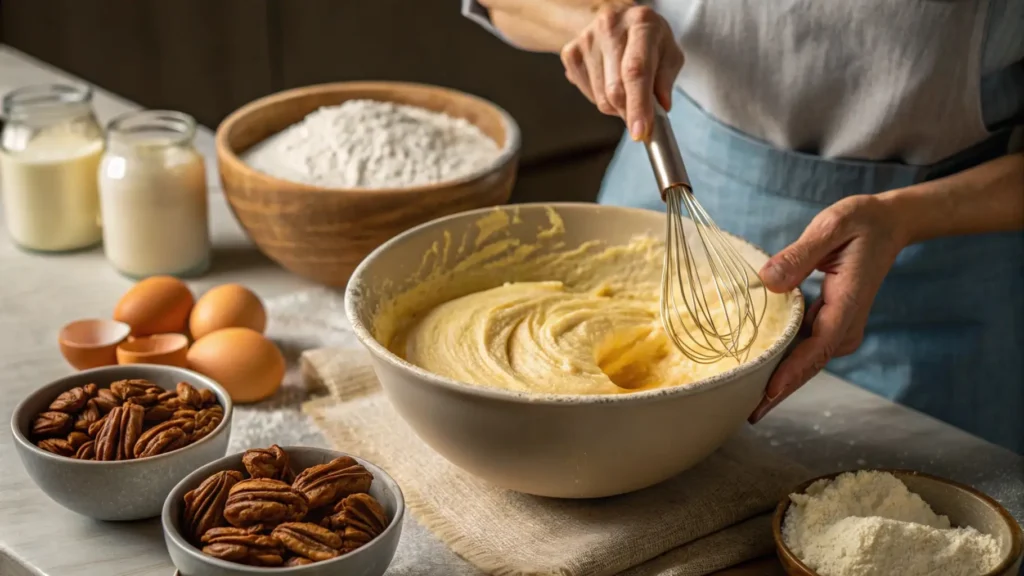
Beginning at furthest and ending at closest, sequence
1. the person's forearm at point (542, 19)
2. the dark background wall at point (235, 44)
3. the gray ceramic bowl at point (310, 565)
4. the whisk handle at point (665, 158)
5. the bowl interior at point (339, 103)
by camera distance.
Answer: the dark background wall at point (235, 44) → the bowl interior at point (339, 103) → the person's forearm at point (542, 19) → the whisk handle at point (665, 158) → the gray ceramic bowl at point (310, 565)

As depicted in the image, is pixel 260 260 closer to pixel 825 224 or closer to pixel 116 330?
pixel 116 330

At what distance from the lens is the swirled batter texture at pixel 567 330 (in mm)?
1035

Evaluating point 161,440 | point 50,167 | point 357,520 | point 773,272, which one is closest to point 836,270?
point 773,272

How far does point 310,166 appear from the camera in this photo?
4.63 feet

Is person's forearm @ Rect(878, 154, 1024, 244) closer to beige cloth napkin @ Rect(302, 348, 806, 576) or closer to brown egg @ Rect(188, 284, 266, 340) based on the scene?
beige cloth napkin @ Rect(302, 348, 806, 576)

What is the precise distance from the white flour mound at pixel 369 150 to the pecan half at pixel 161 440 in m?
0.49

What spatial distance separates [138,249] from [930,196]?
100cm

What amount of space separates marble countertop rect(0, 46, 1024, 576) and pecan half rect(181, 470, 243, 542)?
11cm

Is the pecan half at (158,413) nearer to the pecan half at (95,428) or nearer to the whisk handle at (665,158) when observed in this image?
the pecan half at (95,428)

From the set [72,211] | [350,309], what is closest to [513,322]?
[350,309]

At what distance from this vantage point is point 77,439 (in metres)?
0.95

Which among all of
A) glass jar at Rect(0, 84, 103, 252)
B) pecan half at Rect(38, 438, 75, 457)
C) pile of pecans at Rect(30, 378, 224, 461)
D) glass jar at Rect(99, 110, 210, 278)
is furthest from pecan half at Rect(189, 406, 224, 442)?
glass jar at Rect(0, 84, 103, 252)

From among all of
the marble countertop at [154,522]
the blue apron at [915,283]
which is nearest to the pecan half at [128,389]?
the marble countertop at [154,522]

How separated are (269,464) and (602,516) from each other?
1.01ft
